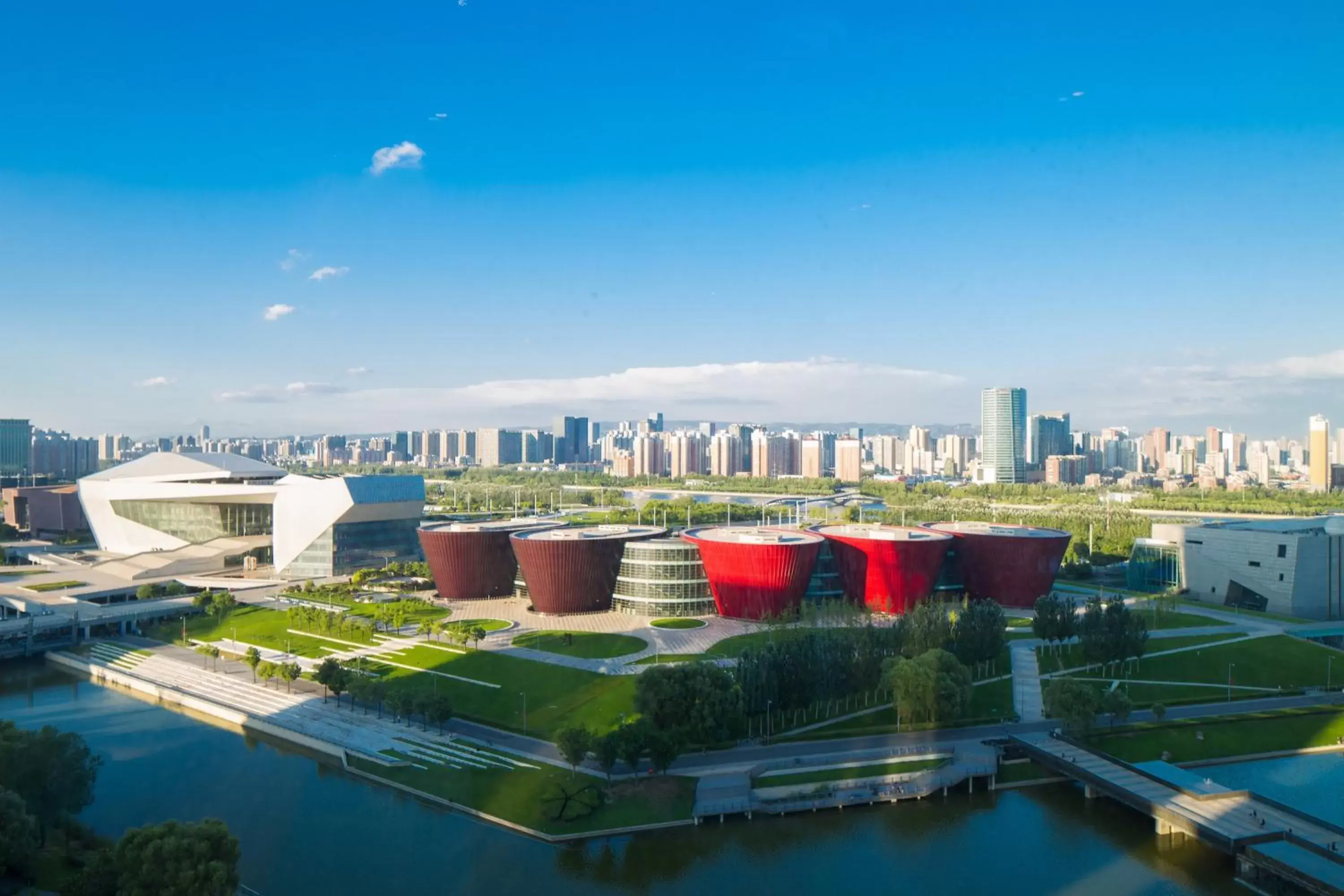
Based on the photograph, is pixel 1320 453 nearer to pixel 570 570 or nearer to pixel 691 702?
pixel 570 570

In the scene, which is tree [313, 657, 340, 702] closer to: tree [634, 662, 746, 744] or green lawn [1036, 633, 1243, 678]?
tree [634, 662, 746, 744]

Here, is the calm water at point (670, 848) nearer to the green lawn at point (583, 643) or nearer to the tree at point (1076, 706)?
the tree at point (1076, 706)

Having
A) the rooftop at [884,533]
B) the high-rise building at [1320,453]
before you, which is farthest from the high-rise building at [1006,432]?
the rooftop at [884,533]

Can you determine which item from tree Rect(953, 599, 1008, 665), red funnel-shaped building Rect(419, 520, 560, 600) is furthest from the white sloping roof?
tree Rect(953, 599, 1008, 665)

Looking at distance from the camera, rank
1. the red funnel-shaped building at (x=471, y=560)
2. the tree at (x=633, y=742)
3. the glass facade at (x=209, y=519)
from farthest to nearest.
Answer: the glass facade at (x=209, y=519), the red funnel-shaped building at (x=471, y=560), the tree at (x=633, y=742)

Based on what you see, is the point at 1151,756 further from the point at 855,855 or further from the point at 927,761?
the point at 855,855

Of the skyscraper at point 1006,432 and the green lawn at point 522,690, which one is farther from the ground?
the skyscraper at point 1006,432
